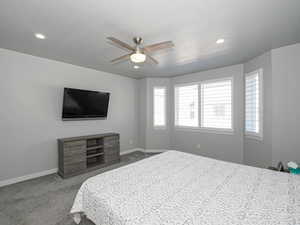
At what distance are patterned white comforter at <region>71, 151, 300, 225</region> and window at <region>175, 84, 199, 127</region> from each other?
2468 millimetres

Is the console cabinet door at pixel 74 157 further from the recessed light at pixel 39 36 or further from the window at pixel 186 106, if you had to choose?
the window at pixel 186 106

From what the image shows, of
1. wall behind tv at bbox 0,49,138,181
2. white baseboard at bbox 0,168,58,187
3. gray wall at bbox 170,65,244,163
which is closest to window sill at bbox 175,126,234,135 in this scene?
gray wall at bbox 170,65,244,163

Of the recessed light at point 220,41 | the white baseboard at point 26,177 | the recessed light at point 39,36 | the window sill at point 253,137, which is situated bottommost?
the white baseboard at point 26,177

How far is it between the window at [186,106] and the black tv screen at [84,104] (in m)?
2.33

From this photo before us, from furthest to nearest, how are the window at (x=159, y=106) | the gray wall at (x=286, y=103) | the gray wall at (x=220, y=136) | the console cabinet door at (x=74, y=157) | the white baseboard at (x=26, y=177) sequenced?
1. the window at (x=159, y=106)
2. the gray wall at (x=220, y=136)
3. the console cabinet door at (x=74, y=157)
4. the white baseboard at (x=26, y=177)
5. the gray wall at (x=286, y=103)

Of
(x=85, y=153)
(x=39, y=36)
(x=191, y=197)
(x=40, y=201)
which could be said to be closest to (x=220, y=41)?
(x=191, y=197)

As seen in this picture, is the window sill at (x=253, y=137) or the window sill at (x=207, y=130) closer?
the window sill at (x=253, y=137)

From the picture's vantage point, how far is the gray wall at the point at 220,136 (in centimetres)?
344

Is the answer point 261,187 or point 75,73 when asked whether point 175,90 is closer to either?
point 75,73

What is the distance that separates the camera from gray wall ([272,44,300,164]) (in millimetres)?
2434

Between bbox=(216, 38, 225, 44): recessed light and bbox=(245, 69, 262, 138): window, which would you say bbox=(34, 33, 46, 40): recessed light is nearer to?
bbox=(216, 38, 225, 44): recessed light

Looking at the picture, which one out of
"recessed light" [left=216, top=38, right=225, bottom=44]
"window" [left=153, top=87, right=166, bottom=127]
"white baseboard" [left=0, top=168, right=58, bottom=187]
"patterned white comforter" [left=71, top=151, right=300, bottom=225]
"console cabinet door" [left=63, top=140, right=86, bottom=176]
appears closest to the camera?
"patterned white comforter" [left=71, top=151, right=300, bottom=225]

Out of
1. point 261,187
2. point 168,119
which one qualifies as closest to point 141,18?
point 261,187

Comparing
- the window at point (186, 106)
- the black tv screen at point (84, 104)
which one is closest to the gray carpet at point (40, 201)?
the black tv screen at point (84, 104)
